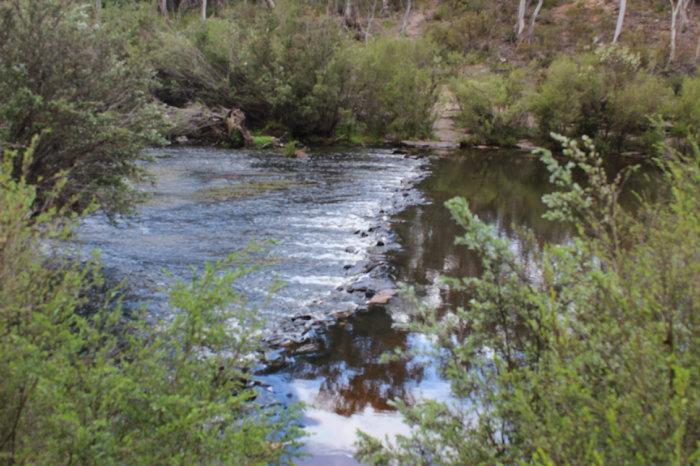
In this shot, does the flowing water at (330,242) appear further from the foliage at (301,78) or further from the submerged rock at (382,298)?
the foliage at (301,78)

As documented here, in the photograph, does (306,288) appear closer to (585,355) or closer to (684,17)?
(585,355)

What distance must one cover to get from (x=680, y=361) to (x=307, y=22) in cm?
2820

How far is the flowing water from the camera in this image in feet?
22.1

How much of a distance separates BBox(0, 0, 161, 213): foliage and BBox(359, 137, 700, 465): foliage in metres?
6.24

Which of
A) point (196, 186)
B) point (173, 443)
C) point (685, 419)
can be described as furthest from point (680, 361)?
point (196, 186)

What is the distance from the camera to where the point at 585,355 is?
3.13 m

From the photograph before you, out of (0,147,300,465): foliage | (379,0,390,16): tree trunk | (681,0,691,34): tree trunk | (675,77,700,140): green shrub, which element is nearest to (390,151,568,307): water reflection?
(0,147,300,465): foliage

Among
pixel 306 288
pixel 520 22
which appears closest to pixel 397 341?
pixel 306 288

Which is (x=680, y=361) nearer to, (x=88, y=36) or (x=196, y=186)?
(x=88, y=36)

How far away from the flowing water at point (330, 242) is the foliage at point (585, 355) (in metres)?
0.57

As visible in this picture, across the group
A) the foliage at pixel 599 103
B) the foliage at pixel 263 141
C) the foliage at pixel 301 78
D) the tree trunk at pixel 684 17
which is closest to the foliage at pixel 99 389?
the foliage at pixel 263 141

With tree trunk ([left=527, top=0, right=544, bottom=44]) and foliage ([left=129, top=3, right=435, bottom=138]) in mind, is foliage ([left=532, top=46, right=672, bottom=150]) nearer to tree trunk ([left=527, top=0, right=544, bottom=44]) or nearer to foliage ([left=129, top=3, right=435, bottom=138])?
foliage ([left=129, top=3, right=435, bottom=138])

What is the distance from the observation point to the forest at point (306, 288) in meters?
2.89

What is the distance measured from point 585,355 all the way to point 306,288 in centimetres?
672
